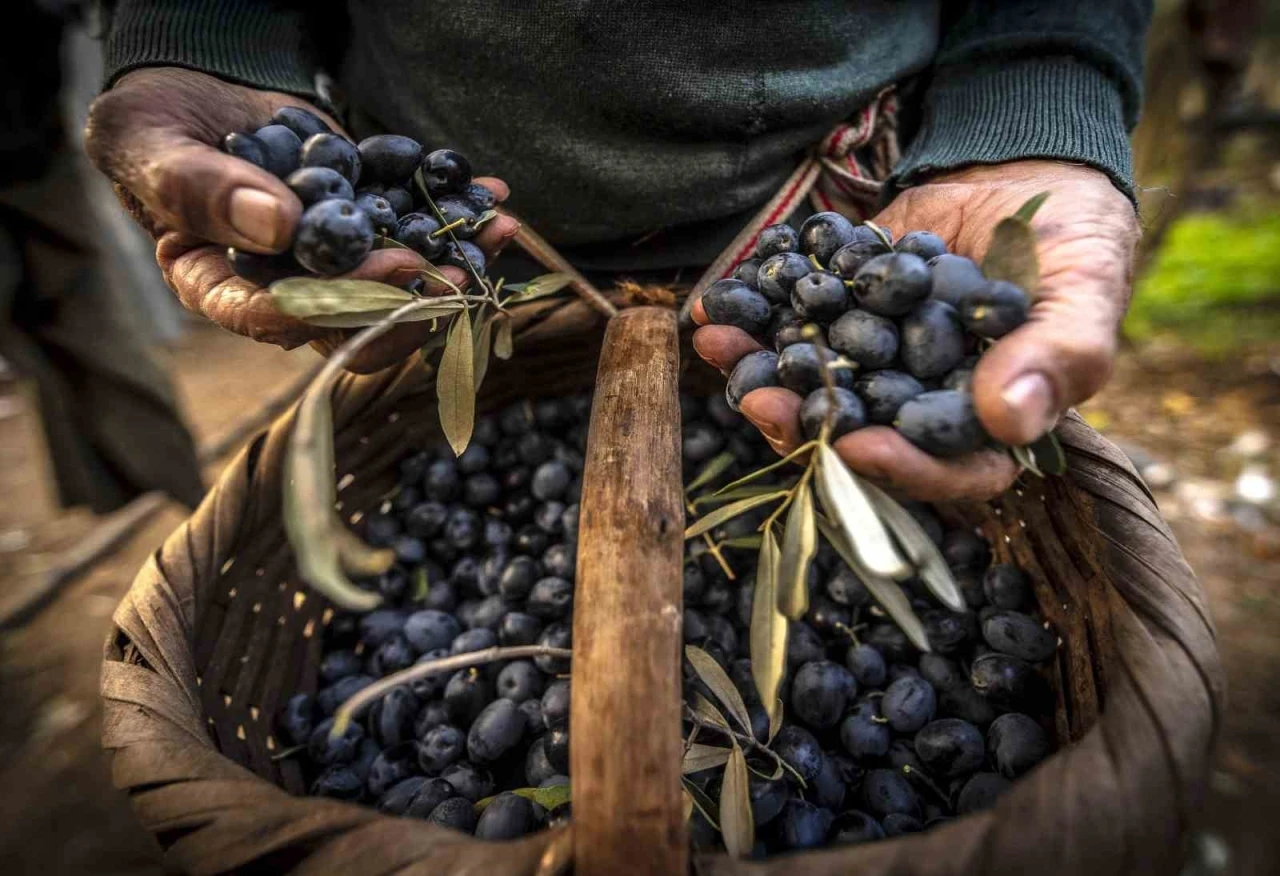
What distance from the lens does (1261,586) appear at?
6.02 feet

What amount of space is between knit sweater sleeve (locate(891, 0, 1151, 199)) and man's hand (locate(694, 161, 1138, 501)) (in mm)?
118

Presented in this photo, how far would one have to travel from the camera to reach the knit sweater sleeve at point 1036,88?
924 millimetres

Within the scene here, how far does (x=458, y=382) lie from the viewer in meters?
0.79

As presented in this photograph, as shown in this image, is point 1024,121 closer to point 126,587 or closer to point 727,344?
point 727,344

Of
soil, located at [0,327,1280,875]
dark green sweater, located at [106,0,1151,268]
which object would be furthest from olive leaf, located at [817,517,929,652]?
soil, located at [0,327,1280,875]

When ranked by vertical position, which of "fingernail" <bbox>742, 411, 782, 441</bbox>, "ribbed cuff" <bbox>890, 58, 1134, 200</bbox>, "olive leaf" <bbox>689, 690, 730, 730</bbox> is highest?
"ribbed cuff" <bbox>890, 58, 1134, 200</bbox>

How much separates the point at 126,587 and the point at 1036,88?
2501 mm

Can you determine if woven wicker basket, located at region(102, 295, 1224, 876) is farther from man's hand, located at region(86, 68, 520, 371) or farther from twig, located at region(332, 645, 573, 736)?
man's hand, located at region(86, 68, 520, 371)

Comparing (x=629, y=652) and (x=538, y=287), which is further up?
(x=538, y=287)

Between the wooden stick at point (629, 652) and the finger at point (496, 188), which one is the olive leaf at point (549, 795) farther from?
the finger at point (496, 188)

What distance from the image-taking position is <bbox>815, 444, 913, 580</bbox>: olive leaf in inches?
21.7

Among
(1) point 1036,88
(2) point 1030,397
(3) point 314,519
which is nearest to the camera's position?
(3) point 314,519

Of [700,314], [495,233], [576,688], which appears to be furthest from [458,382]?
[576,688]

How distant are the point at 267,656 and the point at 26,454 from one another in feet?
9.18
